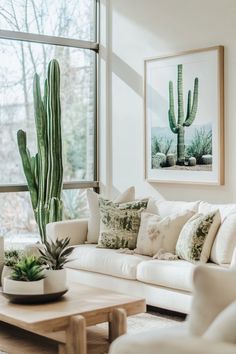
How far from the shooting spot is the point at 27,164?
626 cm

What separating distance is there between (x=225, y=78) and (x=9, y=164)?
7.45ft

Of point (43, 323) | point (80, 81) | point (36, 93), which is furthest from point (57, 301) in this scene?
point (80, 81)

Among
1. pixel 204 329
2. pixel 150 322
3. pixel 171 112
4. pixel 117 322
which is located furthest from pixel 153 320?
pixel 204 329

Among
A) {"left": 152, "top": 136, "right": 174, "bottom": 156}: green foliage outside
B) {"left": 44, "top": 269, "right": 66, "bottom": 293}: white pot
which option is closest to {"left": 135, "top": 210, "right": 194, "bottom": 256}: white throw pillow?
{"left": 152, "top": 136, "right": 174, "bottom": 156}: green foliage outside

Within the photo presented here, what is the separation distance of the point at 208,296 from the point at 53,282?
2.20 m

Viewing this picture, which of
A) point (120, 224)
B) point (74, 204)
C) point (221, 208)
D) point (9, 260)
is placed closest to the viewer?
point (9, 260)

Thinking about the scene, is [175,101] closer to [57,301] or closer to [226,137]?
[226,137]

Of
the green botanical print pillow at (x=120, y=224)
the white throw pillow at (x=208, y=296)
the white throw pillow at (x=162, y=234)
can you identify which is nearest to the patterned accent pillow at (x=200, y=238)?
the white throw pillow at (x=162, y=234)

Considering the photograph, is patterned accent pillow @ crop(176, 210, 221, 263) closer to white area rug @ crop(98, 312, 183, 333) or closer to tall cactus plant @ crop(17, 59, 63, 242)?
white area rug @ crop(98, 312, 183, 333)

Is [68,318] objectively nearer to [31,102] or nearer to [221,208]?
[221,208]

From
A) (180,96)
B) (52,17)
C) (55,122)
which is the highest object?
(52,17)

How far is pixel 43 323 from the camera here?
11.0 ft

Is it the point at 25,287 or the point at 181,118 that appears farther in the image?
the point at 181,118

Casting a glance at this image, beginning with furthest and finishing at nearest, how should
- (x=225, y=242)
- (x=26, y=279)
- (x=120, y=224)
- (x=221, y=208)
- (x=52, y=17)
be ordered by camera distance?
1. (x=52, y=17)
2. (x=120, y=224)
3. (x=221, y=208)
4. (x=225, y=242)
5. (x=26, y=279)
